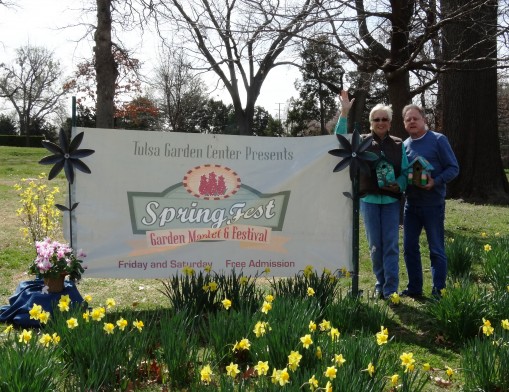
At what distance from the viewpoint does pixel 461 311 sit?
4.18 metres

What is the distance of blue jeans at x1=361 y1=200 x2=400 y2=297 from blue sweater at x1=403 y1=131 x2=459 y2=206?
0.24 metres

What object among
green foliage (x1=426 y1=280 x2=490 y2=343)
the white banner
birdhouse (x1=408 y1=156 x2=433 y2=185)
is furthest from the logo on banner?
green foliage (x1=426 y1=280 x2=490 y2=343)

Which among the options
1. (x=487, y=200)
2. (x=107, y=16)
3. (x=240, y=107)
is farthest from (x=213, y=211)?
(x=240, y=107)

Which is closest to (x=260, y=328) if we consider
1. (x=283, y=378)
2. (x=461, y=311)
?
(x=283, y=378)

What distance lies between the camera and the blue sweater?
525cm

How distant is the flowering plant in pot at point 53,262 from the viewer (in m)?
4.54

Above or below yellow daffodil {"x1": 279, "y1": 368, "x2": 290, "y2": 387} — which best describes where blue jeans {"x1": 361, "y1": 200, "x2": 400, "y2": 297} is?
above

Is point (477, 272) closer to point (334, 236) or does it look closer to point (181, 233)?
point (334, 236)

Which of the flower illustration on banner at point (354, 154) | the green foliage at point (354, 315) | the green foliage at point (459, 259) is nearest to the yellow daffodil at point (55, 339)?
the green foliage at point (354, 315)

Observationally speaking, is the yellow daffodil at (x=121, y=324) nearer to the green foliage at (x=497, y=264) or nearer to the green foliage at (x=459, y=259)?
the green foliage at (x=497, y=264)

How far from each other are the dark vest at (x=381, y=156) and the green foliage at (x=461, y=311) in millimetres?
1271

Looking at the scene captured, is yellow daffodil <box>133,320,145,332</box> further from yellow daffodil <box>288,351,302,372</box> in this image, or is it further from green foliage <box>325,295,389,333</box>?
green foliage <box>325,295,389,333</box>

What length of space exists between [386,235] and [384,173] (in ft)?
1.99

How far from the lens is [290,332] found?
3.24 meters
